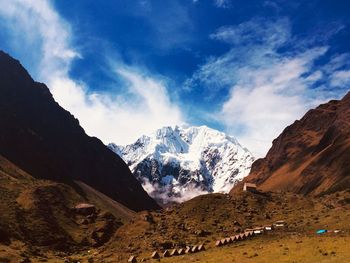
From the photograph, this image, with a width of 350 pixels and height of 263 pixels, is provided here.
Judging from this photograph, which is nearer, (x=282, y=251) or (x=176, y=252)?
(x=282, y=251)

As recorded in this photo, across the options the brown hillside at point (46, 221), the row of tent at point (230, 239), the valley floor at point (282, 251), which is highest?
the brown hillside at point (46, 221)

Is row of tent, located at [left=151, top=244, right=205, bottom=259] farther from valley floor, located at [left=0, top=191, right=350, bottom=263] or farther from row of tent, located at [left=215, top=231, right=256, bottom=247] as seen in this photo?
row of tent, located at [left=215, top=231, right=256, bottom=247]

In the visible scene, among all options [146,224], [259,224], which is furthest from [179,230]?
[259,224]

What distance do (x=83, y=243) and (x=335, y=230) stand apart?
221 feet

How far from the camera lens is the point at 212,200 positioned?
98000 mm

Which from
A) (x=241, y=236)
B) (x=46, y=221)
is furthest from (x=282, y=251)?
(x=46, y=221)

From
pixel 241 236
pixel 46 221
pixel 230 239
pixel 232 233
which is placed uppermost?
pixel 46 221

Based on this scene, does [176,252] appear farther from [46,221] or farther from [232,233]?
[46,221]

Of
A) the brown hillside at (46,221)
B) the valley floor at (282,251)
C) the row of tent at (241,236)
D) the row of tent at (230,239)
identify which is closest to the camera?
the valley floor at (282,251)

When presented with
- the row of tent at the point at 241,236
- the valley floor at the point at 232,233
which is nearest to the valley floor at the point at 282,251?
the valley floor at the point at 232,233

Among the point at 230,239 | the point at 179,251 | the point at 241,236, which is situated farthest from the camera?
the point at 241,236

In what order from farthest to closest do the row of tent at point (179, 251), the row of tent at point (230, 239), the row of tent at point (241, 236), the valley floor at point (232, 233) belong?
the row of tent at point (241, 236), the row of tent at point (230, 239), the row of tent at point (179, 251), the valley floor at point (232, 233)

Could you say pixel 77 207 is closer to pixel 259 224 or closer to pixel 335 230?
pixel 259 224

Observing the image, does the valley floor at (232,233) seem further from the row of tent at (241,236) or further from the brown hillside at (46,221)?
the brown hillside at (46,221)
